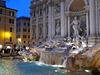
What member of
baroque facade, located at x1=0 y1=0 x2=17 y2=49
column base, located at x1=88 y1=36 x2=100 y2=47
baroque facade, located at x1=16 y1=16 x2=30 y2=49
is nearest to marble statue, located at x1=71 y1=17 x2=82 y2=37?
column base, located at x1=88 y1=36 x2=100 y2=47

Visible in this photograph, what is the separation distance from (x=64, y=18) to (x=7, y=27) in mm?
19995

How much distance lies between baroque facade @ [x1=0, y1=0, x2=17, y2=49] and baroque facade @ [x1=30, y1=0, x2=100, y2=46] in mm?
8509

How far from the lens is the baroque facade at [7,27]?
35.1m

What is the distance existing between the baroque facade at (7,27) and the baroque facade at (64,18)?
851 centimetres

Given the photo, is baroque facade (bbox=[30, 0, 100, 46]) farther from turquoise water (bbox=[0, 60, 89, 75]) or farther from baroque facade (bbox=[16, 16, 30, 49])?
baroque facade (bbox=[16, 16, 30, 49])

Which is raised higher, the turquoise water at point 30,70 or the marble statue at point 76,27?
the marble statue at point 76,27

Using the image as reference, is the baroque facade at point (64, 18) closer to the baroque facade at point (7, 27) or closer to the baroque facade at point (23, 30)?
the baroque facade at point (7, 27)

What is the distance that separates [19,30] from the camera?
5075 centimetres

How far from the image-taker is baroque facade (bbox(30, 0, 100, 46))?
60.2 feet

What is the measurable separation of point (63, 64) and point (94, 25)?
7.98 m

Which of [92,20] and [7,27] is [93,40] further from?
[7,27]

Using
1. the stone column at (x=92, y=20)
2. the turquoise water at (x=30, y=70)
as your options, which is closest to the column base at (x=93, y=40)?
the stone column at (x=92, y=20)

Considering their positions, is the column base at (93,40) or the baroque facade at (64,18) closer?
the column base at (93,40)

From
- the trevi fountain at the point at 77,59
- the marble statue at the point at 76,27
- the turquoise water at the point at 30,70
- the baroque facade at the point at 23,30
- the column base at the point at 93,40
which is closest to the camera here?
the turquoise water at the point at 30,70
